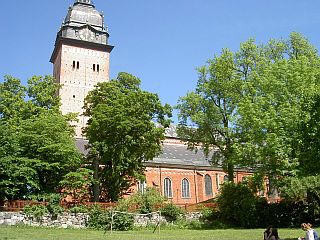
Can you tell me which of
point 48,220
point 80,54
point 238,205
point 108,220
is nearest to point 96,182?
point 108,220

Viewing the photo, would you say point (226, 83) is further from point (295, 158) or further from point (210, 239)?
point (210, 239)

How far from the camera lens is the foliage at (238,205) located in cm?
2672

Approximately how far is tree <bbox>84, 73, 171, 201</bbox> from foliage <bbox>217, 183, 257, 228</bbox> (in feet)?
23.9

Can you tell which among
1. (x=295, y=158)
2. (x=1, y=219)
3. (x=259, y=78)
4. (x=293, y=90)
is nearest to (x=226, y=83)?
(x=259, y=78)

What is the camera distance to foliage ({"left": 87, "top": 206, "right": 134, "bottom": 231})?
24688mm

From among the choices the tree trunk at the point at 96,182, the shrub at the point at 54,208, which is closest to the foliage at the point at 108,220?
the shrub at the point at 54,208

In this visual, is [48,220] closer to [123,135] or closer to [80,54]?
[123,135]

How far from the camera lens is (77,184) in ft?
90.3

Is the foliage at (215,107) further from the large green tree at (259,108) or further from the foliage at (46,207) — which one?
the foliage at (46,207)

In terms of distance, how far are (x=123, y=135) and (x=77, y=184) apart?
18.5 feet

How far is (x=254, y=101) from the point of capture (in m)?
28.0

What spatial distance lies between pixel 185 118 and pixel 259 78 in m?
8.45

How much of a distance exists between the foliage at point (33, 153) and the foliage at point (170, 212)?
7.43 meters

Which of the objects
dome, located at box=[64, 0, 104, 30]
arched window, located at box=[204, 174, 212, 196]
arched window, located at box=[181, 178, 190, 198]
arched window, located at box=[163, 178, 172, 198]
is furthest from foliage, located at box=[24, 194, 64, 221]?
dome, located at box=[64, 0, 104, 30]
